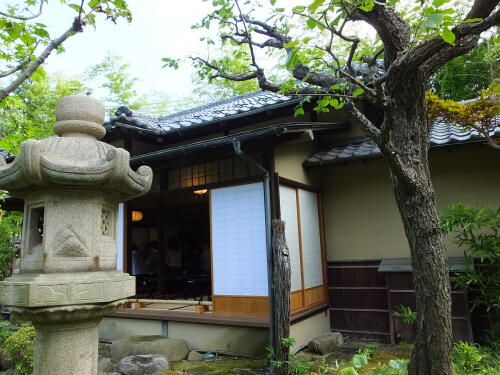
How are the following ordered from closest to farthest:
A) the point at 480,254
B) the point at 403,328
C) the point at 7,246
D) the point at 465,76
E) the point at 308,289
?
1. the point at 480,254
2. the point at 403,328
3. the point at 308,289
4. the point at 7,246
5. the point at 465,76

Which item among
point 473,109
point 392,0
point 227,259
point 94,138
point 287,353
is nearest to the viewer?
point 392,0

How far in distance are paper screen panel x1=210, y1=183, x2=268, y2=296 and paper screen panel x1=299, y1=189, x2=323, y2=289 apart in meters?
1.21

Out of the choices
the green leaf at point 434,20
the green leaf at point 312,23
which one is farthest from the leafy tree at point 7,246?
the green leaf at point 434,20

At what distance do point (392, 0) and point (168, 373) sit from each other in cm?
603

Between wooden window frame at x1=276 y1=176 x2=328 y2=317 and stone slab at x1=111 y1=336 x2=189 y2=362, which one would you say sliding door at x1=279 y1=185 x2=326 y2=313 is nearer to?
wooden window frame at x1=276 y1=176 x2=328 y2=317

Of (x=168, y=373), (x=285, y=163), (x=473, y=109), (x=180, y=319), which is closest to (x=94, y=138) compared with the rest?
(x=168, y=373)

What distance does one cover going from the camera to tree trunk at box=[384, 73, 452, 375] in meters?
4.23

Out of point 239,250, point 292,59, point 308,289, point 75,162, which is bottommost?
point 308,289

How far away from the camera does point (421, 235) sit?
435cm

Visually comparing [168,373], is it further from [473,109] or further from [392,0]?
[473,109]

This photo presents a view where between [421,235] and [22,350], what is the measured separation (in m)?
6.64

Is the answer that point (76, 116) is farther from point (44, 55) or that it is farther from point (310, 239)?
point (310, 239)

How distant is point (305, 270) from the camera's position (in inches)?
327

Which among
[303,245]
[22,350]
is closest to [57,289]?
[22,350]
